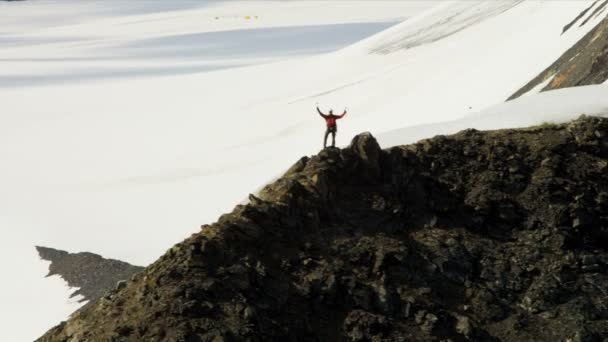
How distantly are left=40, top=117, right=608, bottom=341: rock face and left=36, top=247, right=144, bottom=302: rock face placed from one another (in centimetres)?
3210

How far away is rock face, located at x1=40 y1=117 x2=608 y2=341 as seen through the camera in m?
17.2

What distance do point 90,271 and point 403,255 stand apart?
4328 cm

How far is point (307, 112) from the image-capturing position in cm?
13588

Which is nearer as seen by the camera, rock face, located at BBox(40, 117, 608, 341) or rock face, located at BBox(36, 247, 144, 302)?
rock face, located at BBox(40, 117, 608, 341)

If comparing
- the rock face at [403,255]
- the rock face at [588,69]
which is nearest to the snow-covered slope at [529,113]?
the rock face at [403,255]

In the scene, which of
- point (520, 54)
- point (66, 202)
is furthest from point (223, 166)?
→ point (520, 54)

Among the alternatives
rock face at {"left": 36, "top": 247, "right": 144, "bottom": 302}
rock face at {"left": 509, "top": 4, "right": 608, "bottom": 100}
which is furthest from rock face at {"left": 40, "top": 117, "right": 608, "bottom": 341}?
rock face at {"left": 36, "top": 247, "right": 144, "bottom": 302}

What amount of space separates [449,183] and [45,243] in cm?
6166

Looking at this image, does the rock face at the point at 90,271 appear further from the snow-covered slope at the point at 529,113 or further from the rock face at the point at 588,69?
the rock face at the point at 588,69

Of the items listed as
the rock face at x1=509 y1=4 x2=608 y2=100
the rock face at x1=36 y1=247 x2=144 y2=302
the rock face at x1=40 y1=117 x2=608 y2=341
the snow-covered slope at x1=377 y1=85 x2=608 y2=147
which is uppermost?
Answer: the rock face at x1=509 y1=4 x2=608 y2=100

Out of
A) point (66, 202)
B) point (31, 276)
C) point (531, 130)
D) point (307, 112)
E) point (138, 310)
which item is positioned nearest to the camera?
point (138, 310)

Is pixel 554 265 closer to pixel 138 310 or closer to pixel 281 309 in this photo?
pixel 281 309

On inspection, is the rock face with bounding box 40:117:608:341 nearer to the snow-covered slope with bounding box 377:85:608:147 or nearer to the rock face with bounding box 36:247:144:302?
A: the snow-covered slope with bounding box 377:85:608:147

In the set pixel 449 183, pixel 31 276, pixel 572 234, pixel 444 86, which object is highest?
pixel 444 86
